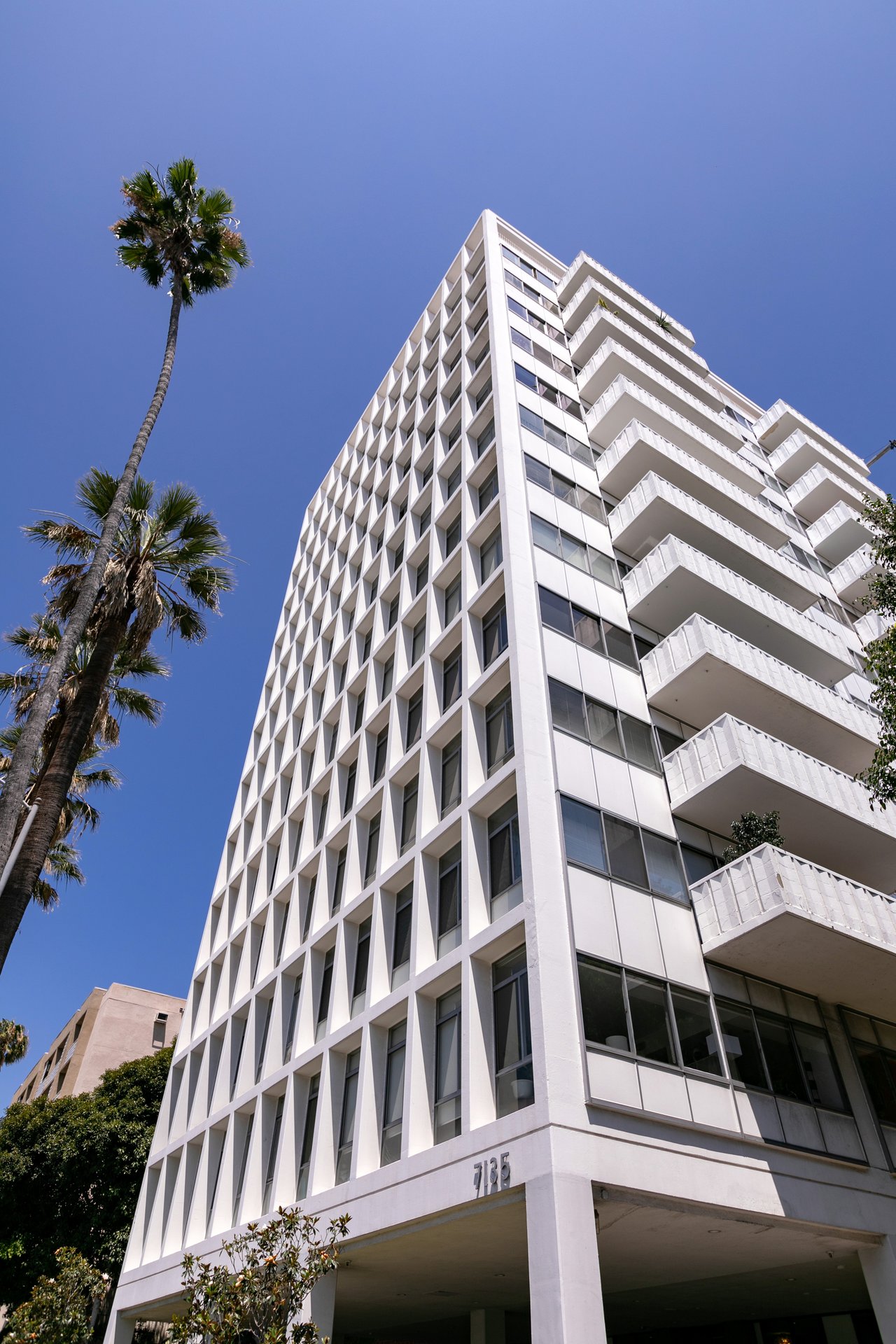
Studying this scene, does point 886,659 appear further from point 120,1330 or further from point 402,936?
point 120,1330

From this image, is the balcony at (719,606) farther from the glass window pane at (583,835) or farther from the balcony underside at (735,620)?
the glass window pane at (583,835)

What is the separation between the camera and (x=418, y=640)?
970 inches

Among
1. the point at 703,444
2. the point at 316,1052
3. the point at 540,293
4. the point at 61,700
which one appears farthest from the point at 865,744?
the point at 540,293

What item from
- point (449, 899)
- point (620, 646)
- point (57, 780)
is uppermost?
point (620, 646)

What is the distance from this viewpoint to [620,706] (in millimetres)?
18344

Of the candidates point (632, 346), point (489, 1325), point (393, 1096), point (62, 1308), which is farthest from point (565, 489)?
point (62, 1308)

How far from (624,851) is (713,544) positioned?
11.7m

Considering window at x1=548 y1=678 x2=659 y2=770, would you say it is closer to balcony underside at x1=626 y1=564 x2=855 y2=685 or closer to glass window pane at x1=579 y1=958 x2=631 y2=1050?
balcony underside at x1=626 y1=564 x2=855 y2=685

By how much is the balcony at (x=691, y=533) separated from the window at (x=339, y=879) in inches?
445

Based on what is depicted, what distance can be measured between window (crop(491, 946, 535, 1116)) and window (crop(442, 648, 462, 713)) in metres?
7.45

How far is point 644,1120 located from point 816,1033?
5.87m

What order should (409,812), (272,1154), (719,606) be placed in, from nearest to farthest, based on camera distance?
(272,1154) < (409,812) < (719,606)

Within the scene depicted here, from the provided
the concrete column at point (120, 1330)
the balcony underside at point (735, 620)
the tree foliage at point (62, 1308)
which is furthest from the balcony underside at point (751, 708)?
the concrete column at point (120, 1330)

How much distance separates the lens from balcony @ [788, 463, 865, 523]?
33.2 metres
